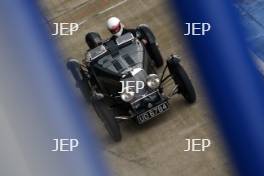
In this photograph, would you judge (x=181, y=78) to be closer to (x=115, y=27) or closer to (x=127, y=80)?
(x=127, y=80)

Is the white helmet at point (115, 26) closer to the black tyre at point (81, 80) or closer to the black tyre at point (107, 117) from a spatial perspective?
the black tyre at point (81, 80)

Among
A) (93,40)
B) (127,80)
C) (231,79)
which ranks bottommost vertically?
(127,80)

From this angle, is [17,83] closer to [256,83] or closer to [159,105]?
[256,83]

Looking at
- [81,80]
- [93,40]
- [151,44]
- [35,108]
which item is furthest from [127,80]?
[35,108]

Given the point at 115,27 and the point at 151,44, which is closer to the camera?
the point at 115,27

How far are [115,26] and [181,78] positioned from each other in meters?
0.92

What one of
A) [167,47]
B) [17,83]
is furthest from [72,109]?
[167,47]

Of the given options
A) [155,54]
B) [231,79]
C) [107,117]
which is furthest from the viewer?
[155,54]

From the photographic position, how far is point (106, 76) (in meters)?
6.25

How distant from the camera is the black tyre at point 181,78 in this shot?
5918 millimetres

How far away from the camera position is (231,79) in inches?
42.1

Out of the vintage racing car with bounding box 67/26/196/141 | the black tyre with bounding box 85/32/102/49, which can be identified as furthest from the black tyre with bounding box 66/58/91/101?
the black tyre with bounding box 85/32/102/49

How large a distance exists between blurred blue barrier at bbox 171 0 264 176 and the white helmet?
518 centimetres

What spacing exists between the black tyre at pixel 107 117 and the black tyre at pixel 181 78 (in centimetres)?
75
